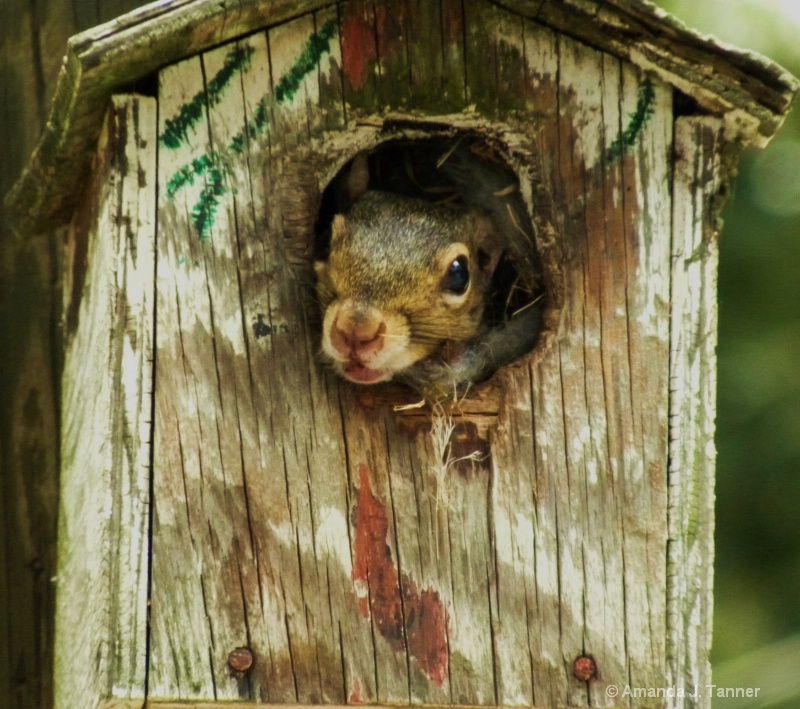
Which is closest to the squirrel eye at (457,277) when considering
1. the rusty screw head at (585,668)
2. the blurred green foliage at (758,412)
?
the rusty screw head at (585,668)

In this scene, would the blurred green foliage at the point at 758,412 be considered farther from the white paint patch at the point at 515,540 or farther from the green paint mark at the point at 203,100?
the green paint mark at the point at 203,100

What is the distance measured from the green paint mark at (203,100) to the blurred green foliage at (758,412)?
2.23m

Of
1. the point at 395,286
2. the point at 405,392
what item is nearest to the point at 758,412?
the point at 395,286

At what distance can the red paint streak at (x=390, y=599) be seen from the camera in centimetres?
322

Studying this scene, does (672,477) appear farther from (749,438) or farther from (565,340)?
(749,438)

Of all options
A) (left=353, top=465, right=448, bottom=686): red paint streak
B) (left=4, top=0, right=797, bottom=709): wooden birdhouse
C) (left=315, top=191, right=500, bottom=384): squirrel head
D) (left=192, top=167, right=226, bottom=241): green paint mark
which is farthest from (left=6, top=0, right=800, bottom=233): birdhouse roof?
(left=353, top=465, right=448, bottom=686): red paint streak

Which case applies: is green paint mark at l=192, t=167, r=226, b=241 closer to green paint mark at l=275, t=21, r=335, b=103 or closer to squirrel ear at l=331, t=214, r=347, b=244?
green paint mark at l=275, t=21, r=335, b=103

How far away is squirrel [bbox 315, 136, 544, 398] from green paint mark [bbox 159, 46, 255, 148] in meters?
0.51

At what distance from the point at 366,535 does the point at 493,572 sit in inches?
12.0

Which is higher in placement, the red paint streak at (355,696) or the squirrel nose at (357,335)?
the squirrel nose at (357,335)

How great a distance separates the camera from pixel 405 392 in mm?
3342

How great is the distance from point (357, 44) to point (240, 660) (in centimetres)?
143

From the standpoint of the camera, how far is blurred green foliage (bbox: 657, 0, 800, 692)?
16.0 ft

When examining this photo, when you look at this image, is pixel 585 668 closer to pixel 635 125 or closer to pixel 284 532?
pixel 284 532
